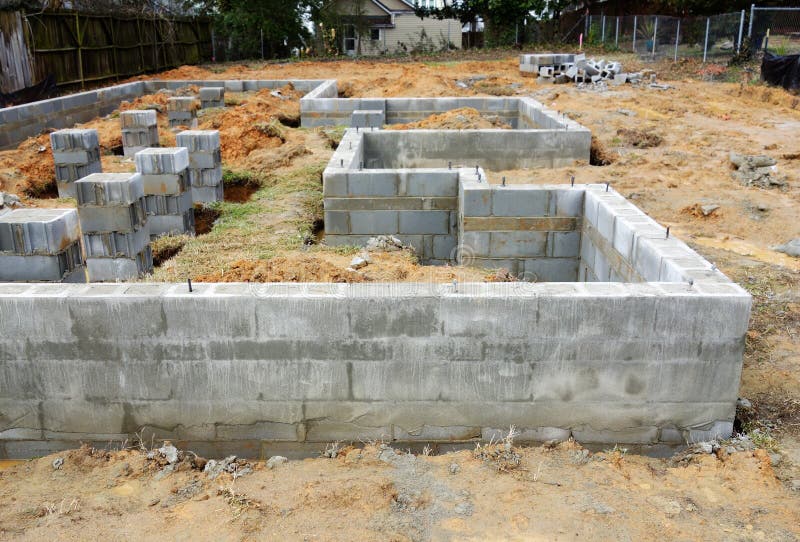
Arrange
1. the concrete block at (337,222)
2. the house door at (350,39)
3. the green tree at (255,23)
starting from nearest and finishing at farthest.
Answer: the concrete block at (337,222) < the green tree at (255,23) < the house door at (350,39)

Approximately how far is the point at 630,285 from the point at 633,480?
51.6 inches

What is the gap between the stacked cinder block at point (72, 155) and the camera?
37.1 feet

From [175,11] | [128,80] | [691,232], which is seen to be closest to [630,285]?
[691,232]

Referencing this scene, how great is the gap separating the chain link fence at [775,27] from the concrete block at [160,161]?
21.2 m

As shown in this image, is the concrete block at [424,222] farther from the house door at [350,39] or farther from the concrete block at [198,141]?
the house door at [350,39]

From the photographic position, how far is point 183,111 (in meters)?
16.3

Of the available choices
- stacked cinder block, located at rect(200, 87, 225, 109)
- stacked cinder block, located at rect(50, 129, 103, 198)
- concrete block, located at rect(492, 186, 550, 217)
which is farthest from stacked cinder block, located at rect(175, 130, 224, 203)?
stacked cinder block, located at rect(200, 87, 225, 109)

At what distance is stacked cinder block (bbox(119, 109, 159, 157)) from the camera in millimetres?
13234

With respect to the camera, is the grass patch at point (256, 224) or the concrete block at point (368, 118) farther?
the concrete block at point (368, 118)

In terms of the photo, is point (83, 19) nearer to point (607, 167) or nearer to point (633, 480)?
point (607, 167)

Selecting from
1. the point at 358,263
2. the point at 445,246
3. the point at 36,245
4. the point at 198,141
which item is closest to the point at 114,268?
the point at 36,245

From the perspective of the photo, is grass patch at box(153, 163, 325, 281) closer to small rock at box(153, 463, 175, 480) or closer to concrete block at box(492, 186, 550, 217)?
concrete block at box(492, 186, 550, 217)

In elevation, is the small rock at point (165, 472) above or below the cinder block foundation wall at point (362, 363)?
below

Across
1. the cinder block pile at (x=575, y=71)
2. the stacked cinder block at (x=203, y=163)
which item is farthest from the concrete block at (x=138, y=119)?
the cinder block pile at (x=575, y=71)
